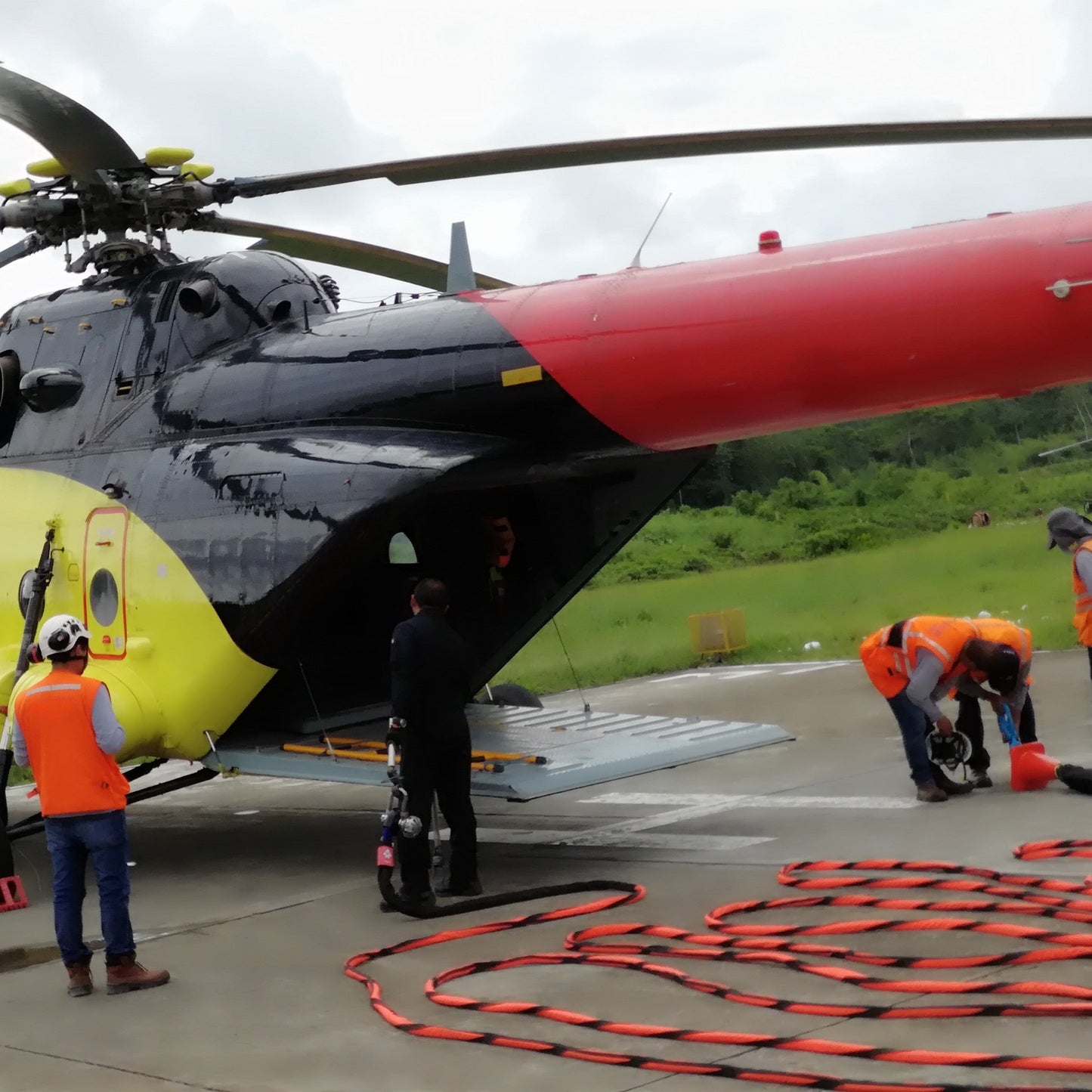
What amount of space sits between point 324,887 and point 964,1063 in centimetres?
490

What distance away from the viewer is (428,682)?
8.00 meters

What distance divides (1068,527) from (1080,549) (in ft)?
0.57

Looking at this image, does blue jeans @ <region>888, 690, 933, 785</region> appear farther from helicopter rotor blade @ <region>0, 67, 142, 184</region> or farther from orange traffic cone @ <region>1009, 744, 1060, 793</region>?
helicopter rotor blade @ <region>0, 67, 142, 184</region>

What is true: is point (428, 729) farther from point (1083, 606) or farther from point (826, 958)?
point (1083, 606)

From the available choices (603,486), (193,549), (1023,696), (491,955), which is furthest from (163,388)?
(1023,696)

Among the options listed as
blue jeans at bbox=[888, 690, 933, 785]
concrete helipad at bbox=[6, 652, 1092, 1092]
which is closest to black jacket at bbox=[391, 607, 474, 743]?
concrete helipad at bbox=[6, 652, 1092, 1092]

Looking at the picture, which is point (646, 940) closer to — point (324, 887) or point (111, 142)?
point (324, 887)

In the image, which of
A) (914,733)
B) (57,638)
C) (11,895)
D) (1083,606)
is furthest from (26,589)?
(1083,606)

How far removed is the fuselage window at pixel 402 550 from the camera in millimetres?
10367

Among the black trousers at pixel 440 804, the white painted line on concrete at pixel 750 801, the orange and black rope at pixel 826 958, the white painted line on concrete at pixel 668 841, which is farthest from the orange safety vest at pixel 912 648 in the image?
the black trousers at pixel 440 804

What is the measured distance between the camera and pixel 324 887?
901cm

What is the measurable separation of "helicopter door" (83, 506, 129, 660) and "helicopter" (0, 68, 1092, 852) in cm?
3

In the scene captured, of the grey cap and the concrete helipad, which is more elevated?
the grey cap

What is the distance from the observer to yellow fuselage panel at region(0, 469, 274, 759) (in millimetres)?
9281
